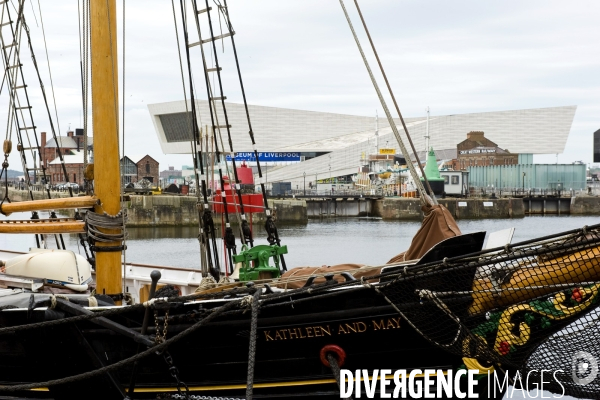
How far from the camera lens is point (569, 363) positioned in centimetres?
654

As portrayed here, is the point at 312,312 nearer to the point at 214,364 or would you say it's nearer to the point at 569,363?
the point at 214,364

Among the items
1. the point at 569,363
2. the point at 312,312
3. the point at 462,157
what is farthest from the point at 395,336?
the point at 462,157

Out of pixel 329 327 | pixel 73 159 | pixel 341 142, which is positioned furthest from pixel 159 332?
pixel 73 159

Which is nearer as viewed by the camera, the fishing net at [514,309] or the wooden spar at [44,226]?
the fishing net at [514,309]

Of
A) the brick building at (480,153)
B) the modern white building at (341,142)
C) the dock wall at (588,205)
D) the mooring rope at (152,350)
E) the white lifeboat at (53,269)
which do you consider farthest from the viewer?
the modern white building at (341,142)

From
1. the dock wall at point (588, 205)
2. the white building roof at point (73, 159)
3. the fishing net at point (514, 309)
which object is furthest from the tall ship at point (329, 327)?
the white building roof at point (73, 159)

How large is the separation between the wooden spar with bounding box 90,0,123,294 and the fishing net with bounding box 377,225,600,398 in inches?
→ 128

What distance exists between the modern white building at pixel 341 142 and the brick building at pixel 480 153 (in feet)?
4.92

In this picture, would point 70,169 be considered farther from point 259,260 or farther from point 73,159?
point 259,260

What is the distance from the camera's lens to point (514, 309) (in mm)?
6426

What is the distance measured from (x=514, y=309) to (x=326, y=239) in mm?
33969

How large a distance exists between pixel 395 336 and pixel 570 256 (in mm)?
1611

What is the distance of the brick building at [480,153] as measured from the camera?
77625 millimetres

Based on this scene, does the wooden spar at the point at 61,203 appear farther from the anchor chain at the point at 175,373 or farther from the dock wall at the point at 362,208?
the dock wall at the point at 362,208
